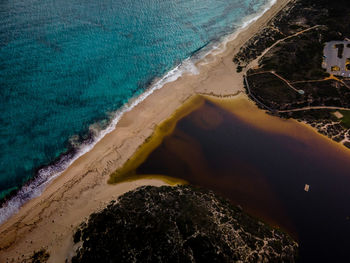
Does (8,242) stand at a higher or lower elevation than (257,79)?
lower

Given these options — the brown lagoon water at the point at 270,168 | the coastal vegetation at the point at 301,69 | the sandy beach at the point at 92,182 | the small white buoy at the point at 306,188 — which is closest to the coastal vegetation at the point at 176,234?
the sandy beach at the point at 92,182

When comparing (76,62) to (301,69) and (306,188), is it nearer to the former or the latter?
(301,69)

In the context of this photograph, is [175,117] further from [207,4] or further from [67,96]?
[207,4]

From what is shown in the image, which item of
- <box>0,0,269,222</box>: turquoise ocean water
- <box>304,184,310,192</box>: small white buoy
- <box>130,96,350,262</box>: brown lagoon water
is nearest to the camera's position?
<box>130,96,350,262</box>: brown lagoon water

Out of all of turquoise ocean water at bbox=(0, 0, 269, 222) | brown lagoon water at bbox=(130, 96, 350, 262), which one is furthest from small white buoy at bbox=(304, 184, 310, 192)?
turquoise ocean water at bbox=(0, 0, 269, 222)

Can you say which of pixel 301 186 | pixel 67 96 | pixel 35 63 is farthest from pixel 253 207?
pixel 35 63

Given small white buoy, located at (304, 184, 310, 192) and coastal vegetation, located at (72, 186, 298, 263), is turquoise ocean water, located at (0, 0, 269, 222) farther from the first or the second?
small white buoy, located at (304, 184, 310, 192)
